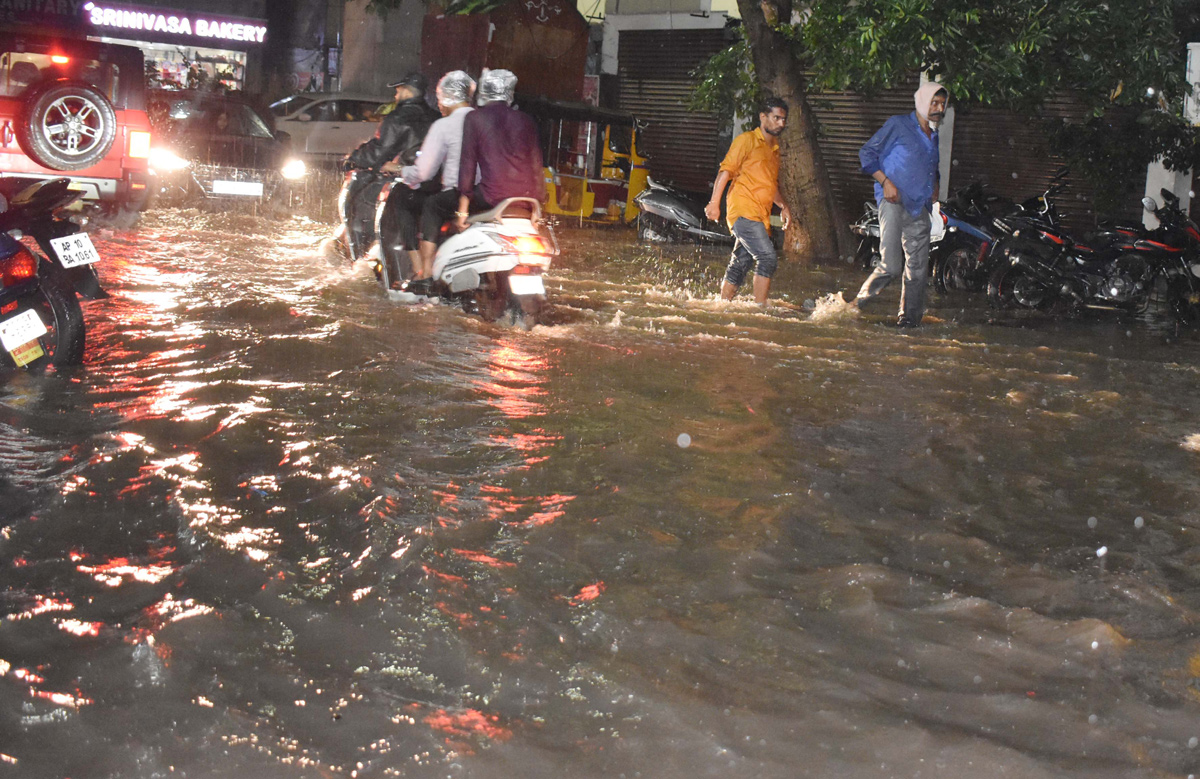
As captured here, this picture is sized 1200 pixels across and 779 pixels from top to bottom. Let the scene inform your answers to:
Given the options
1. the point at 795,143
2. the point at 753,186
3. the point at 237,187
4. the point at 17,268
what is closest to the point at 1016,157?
the point at 795,143

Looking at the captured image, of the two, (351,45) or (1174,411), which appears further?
(351,45)

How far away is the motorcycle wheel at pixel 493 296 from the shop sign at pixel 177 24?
87.5 feet

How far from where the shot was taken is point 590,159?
1942cm

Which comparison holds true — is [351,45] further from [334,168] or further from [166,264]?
[166,264]

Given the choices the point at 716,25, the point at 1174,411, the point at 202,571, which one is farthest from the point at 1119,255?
the point at 716,25

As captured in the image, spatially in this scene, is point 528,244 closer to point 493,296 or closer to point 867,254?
point 493,296

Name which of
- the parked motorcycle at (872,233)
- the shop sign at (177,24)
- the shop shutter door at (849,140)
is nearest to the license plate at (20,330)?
the parked motorcycle at (872,233)

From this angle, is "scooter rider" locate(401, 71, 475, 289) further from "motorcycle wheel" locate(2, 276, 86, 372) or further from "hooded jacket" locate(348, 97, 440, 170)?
"motorcycle wheel" locate(2, 276, 86, 372)

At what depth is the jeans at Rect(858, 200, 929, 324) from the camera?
9289 mm

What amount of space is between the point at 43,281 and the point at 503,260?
2.89 m

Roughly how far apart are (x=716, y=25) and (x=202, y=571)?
21037 mm

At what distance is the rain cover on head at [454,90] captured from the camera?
8.25 meters

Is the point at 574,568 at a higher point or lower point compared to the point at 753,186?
lower

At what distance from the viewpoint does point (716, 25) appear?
2284 centimetres
